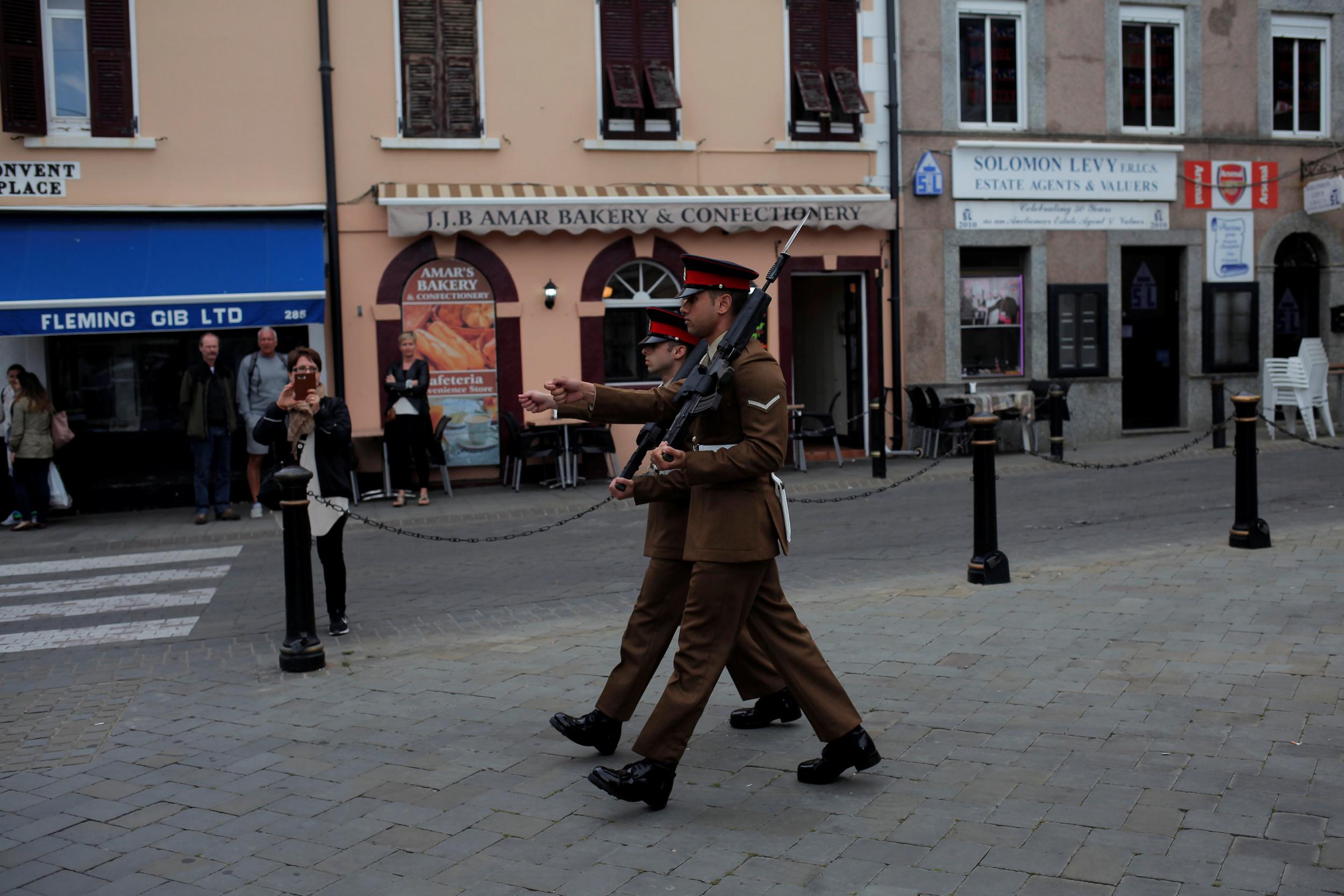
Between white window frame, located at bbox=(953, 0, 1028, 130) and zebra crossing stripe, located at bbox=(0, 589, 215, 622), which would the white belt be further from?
white window frame, located at bbox=(953, 0, 1028, 130)

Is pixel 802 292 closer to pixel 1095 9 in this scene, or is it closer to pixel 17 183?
pixel 1095 9

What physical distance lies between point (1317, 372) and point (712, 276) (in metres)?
15.8

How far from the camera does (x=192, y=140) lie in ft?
47.5

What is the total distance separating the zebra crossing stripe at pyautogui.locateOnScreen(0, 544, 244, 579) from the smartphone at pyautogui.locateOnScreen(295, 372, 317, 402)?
3.96 metres

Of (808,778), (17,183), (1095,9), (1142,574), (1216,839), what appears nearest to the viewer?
(1216,839)

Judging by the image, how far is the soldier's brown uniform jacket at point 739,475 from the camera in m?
4.50

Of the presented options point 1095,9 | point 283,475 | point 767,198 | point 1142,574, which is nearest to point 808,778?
point 283,475

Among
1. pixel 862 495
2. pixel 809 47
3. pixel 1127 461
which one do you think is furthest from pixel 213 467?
pixel 1127 461

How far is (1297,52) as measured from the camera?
62.2 feet

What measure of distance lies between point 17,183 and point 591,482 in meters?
7.24

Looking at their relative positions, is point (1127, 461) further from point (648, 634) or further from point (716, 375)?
point (716, 375)

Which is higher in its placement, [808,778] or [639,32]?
[639,32]

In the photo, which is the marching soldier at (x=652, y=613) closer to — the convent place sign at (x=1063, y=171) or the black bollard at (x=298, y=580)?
the black bollard at (x=298, y=580)

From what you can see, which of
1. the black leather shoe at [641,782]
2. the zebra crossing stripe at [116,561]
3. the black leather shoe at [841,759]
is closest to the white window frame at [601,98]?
the zebra crossing stripe at [116,561]
